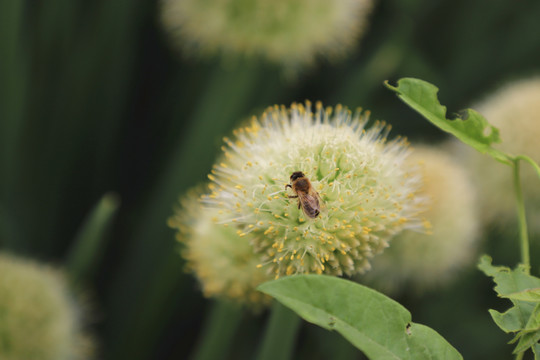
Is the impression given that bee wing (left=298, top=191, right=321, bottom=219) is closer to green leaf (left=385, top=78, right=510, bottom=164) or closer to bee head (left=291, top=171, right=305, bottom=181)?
bee head (left=291, top=171, right=305, bottom=181)

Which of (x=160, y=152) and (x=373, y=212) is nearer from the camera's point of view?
(x=373, y=212)

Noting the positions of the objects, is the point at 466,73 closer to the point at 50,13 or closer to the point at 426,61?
the point at 426,61

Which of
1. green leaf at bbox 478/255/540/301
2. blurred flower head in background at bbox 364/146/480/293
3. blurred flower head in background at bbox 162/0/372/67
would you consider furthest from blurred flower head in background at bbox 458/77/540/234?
green leaf at bbox 478/255/540/301

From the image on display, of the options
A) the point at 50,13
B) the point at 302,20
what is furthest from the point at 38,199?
the point at 302,20

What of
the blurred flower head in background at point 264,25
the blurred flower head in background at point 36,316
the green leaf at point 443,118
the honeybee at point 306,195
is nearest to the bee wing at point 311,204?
the honeybee at point 306,195

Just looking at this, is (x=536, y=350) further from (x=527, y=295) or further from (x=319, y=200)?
(x=319, y=200)

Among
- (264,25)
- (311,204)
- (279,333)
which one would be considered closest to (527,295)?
(311,204)

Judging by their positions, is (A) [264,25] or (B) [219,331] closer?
(B) [219,331]
